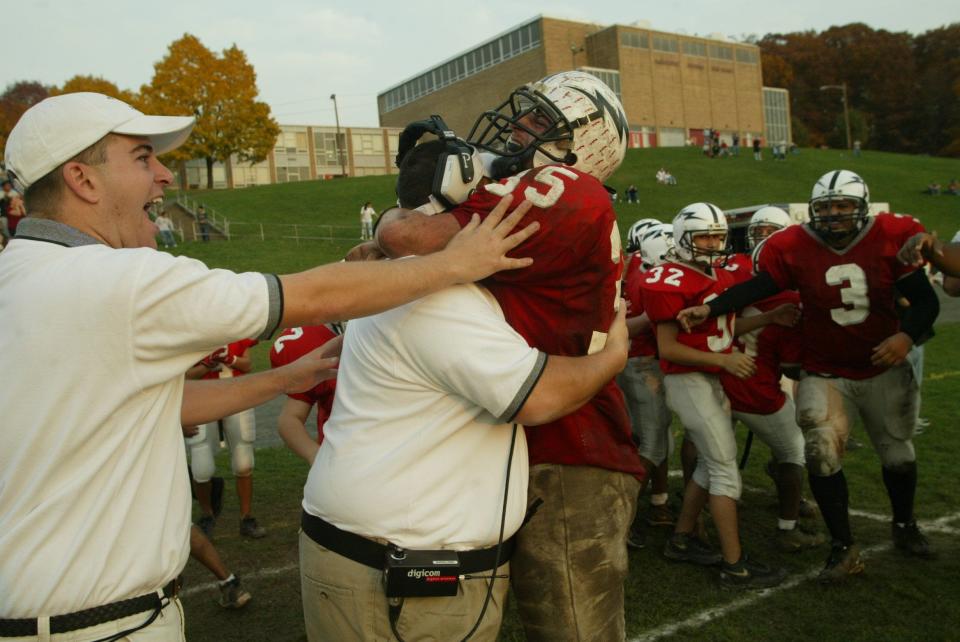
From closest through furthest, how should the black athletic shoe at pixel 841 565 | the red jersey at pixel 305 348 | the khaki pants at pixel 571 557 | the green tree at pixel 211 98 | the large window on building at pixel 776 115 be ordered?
the khaki pants at pixel 571 557 < the red jersey at pixel 305 348 < the black athletic shoe at pixel 841 565 < the green tree at pixel 211 98 < the large window on building at pixel 776 115

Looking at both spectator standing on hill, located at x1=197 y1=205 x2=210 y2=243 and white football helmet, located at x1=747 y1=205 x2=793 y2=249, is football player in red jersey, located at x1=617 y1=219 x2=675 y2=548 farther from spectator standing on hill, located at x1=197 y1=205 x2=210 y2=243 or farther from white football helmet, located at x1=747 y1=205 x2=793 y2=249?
spectator standing on hill, located at x1=197 y1=205 x2=210 y2=243

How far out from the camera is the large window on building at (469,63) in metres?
66.2

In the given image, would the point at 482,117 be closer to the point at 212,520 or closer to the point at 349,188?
the point at 212,520

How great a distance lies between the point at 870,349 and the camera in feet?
17.1

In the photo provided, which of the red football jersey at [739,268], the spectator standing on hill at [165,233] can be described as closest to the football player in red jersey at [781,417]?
the red football jersey at [739,268]

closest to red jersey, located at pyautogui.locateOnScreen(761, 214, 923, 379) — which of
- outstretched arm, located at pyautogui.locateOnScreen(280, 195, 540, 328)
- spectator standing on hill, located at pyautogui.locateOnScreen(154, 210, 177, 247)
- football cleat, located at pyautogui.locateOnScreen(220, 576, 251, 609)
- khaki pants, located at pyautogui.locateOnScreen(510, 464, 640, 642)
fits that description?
khaki pants, located at pyautogui.locateOnScreen(510, 464, 640, 642)

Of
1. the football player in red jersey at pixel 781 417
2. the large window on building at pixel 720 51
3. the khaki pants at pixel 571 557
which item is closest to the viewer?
the khaki pants at pixel 571 557

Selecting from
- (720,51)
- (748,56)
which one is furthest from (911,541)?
(748,56)

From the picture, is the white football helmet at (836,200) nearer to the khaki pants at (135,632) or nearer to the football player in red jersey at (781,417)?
the football player in red jersey at (781,417)

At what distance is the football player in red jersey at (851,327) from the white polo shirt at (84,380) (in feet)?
12.6

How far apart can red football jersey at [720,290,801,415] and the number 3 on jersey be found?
21.6 inches

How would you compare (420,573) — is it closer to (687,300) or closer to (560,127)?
(560,127)

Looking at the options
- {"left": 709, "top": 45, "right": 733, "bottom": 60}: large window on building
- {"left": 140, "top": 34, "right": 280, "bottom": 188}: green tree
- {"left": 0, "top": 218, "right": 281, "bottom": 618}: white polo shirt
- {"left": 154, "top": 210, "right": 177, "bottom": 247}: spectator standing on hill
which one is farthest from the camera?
{"left": 709, "top": 45, "right": 733, "bottom": 60}: large window on building

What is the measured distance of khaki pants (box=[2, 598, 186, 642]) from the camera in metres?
1.90
